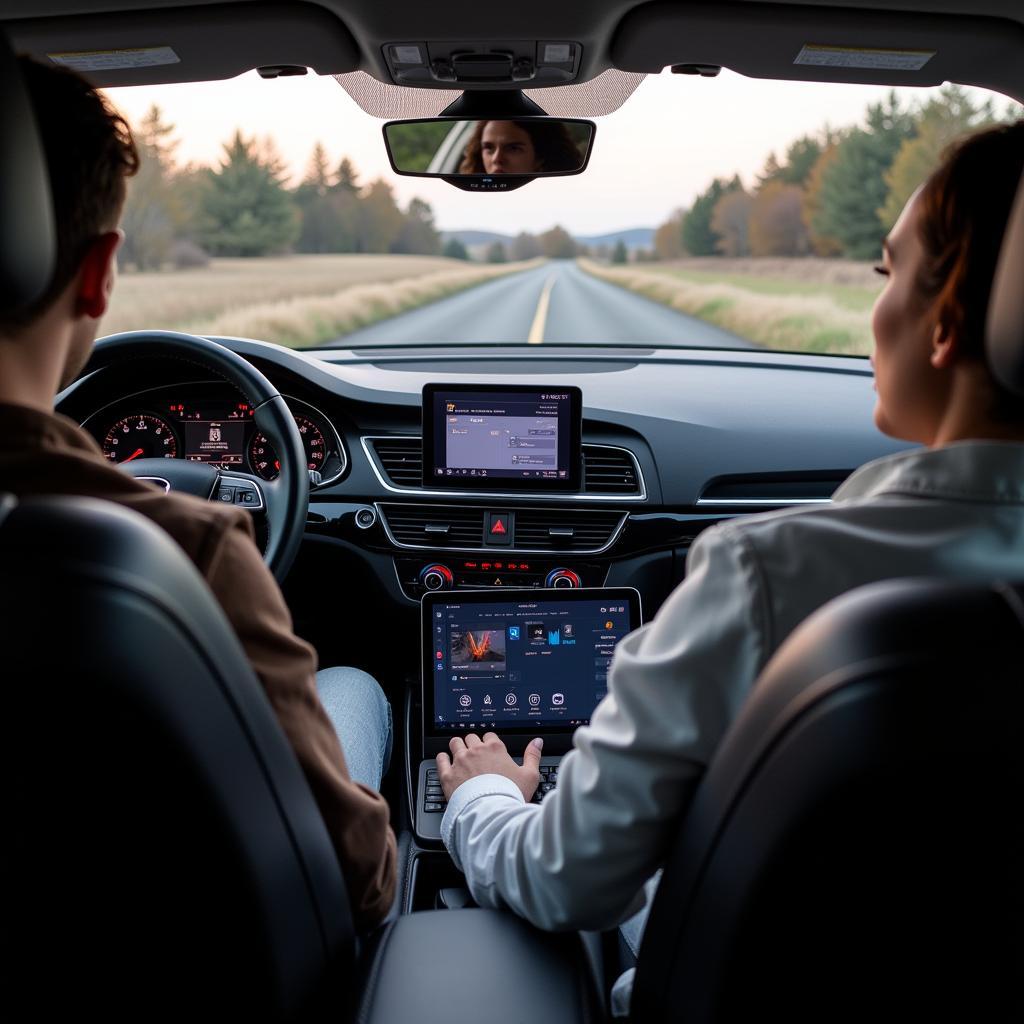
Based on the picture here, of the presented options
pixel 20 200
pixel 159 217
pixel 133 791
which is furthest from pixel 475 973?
pixel 159 217

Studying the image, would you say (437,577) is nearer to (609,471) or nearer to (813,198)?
(609,471)

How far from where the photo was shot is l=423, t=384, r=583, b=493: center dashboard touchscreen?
3350 millimetres

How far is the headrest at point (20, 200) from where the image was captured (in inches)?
43.5

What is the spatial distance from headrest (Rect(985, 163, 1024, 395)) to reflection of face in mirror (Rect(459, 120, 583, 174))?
204 cm

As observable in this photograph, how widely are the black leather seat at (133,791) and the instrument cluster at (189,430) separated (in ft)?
7.94

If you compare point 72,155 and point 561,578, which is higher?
point 72,155

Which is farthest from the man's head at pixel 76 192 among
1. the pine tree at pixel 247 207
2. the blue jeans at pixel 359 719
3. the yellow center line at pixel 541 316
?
the pine tree at pixel 247 207

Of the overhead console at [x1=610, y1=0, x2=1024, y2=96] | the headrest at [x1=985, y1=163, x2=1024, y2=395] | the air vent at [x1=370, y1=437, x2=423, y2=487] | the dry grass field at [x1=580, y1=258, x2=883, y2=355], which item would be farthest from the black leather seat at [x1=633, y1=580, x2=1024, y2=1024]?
the air vent at [x1=370, y1=437, x2=423, y2=487]

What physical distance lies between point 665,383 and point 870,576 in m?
2.88

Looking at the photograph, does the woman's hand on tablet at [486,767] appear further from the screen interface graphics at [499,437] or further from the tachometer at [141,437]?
the tachometer at [141,437]

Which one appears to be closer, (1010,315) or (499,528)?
(1010,315)

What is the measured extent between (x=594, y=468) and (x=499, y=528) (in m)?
0.39

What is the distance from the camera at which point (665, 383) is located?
4004 mm

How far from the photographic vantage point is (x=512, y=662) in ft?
9.62
